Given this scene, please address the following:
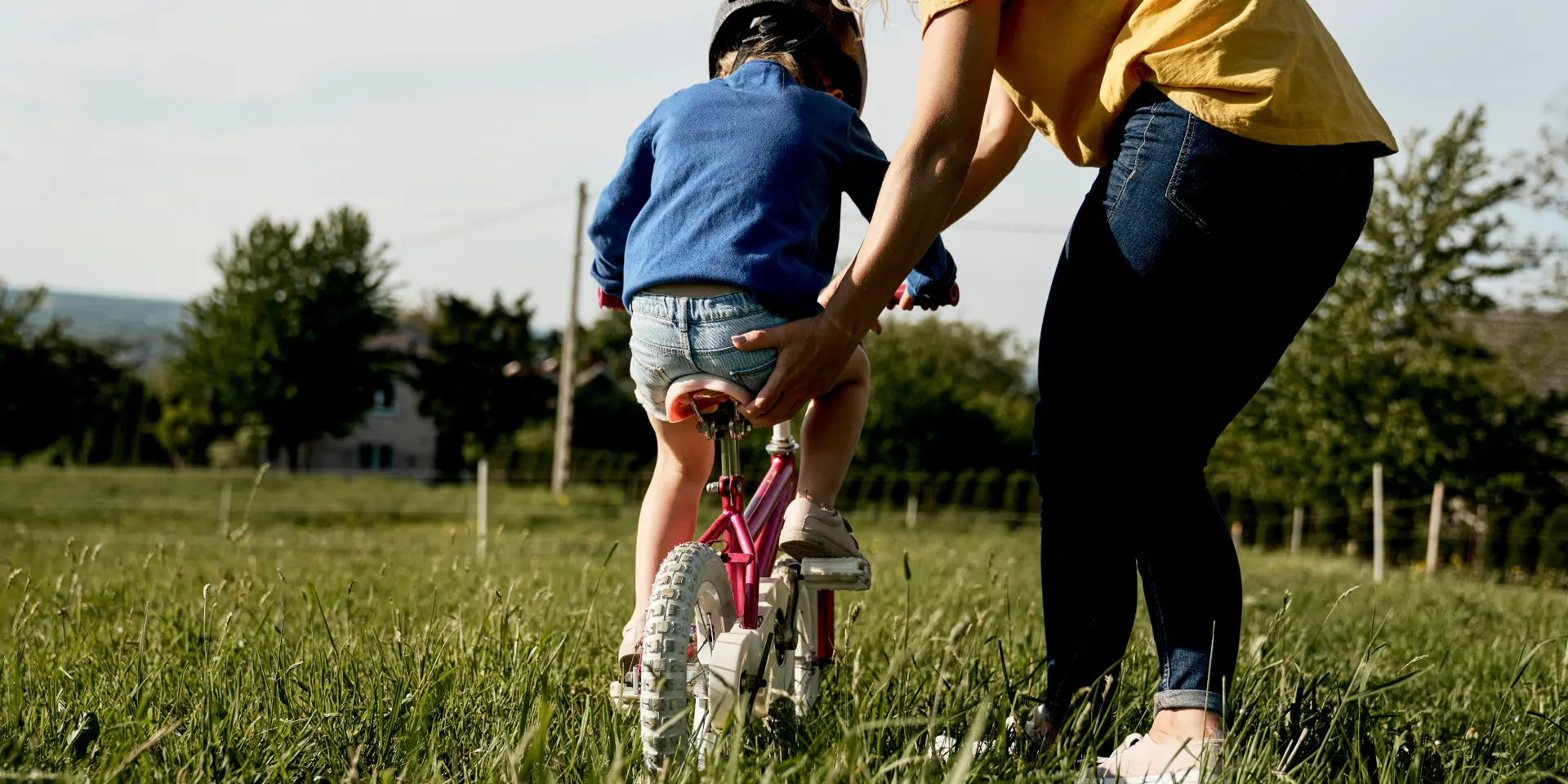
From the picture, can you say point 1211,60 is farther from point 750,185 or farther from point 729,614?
point 729,614

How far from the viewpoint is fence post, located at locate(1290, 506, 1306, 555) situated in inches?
811

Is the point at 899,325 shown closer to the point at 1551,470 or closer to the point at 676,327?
the point at 1551,470

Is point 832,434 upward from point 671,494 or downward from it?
upward

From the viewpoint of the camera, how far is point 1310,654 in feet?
10.5

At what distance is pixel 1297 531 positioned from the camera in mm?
20969

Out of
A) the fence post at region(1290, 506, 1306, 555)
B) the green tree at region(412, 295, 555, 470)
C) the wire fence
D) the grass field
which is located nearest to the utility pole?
the wire fence

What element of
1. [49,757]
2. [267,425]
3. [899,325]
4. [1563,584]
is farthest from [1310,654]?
[899,325]

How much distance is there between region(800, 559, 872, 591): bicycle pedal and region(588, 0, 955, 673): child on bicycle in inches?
1.0

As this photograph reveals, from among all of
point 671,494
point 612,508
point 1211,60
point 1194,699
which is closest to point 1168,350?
point 1211,60

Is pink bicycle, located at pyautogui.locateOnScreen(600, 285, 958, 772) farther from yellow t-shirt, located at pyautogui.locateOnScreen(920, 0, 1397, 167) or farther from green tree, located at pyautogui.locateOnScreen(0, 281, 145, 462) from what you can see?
green tree, located at pyautogui.locateOnScreen(0, 281, 145, 462)

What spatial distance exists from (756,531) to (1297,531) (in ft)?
69.0

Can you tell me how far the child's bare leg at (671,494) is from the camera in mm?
2205

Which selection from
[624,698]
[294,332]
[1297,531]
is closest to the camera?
[624,698]

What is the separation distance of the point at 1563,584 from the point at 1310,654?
13.4 m
